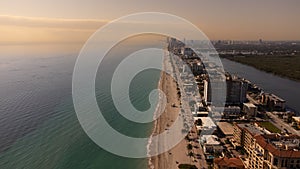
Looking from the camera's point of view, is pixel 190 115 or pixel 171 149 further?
pixel 190 115

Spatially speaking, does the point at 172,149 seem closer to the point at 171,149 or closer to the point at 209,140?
the point at 171,149

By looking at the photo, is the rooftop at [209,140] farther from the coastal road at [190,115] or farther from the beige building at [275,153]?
the beige building at [275,153]

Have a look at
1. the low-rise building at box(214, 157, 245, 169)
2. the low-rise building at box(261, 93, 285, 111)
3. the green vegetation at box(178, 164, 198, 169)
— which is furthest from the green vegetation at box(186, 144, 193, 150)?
the low-rise building at box(261, 93, 285, 111)

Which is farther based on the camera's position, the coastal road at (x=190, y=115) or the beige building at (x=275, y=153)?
the coastal road at (x=190, y=115)

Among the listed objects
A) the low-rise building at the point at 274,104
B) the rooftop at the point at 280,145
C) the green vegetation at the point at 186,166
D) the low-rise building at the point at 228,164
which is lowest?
the green vegetation at the point at 186,166

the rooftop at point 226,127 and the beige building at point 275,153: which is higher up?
the beige building at point 275,153

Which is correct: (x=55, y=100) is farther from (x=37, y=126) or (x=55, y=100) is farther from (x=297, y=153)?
(x=297, y=153)

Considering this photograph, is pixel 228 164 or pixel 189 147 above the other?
pixel 228 164

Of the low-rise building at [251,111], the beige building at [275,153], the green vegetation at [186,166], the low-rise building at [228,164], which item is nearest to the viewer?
the beige building at [275,153]

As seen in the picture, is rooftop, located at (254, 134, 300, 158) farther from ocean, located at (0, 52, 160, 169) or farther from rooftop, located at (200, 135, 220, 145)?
ocean, located at (0, 52, 160, 169)

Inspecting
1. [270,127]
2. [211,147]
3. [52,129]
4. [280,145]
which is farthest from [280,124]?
[52,129]

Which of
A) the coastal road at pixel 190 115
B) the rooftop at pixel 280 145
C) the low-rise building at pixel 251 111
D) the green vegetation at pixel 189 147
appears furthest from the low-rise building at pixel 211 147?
the low-rise building at pixel 251 111

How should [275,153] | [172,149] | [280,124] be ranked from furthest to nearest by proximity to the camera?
1. [280,124]
2. [172,149]
3. [275,153]
